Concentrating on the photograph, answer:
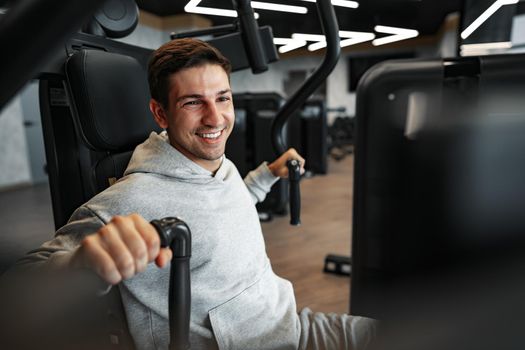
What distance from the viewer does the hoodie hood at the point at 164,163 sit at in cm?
84

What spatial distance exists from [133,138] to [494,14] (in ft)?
3.29

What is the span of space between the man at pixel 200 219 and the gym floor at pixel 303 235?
1.01m

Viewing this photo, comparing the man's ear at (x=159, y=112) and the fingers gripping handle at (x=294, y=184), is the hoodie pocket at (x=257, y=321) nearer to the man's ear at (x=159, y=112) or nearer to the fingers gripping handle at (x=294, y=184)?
the fingers gripping handle at (x=294, y=184)

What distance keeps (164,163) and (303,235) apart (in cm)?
218

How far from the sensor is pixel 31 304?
508mm

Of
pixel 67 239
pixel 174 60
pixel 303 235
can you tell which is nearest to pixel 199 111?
pixel 174 60

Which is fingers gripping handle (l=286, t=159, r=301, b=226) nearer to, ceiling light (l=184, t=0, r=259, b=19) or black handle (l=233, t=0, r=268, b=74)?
black handle (l=233, t=0, r=268, b=74)

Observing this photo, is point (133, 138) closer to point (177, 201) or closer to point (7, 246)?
point (177, 201)

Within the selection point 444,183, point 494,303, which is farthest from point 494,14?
point 494,303

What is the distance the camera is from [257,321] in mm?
889

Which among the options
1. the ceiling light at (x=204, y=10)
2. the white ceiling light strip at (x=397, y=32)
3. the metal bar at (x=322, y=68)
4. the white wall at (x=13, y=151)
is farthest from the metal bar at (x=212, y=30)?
the white wall at (x=13, y=151)

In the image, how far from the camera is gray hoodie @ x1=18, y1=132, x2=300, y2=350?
78 cm

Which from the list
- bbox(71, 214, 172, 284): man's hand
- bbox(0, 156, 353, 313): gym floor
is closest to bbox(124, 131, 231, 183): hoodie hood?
bbox(71, 214, 172, 284): man's hand

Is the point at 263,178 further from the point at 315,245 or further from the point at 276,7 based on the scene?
the point at 315,245
